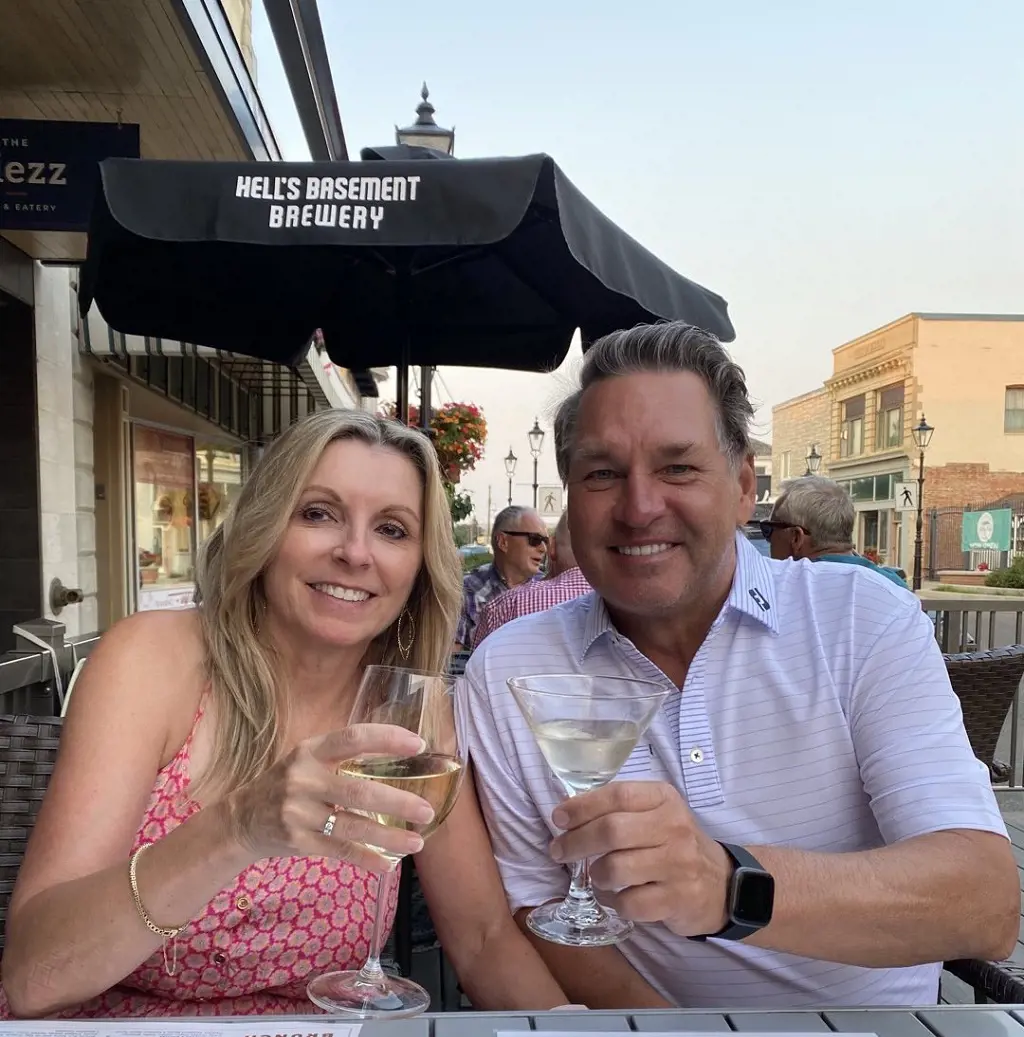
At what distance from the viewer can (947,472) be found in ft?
140

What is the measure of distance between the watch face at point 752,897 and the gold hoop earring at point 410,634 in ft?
3.25

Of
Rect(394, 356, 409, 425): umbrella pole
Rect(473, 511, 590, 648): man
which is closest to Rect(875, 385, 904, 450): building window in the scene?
Rect(394, 356, 409, 425): umbrella pole

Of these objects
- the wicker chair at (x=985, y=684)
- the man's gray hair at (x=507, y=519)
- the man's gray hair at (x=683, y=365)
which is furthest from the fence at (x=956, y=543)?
the man's gray hair at (x=683, y=365)

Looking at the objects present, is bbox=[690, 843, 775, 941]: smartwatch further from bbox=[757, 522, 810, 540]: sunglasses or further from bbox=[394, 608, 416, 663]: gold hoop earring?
bbox=[757, 522, 810, 540]: sunglasses

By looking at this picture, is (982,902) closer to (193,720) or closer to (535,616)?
(535,616)

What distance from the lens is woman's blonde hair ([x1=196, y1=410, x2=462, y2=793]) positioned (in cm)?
170

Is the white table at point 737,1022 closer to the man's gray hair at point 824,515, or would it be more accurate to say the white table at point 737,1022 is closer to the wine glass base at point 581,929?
the wine glass base at point 581,929

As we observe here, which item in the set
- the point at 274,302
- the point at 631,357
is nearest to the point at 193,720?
the point at 631,357

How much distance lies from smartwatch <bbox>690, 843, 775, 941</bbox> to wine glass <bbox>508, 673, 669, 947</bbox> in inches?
5.5

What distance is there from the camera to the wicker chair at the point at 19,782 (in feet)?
5.49

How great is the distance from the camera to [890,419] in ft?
144

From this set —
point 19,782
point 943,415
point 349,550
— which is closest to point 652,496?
point 349,550

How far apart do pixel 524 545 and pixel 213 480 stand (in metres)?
6.75

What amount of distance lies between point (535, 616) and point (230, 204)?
1.96m
